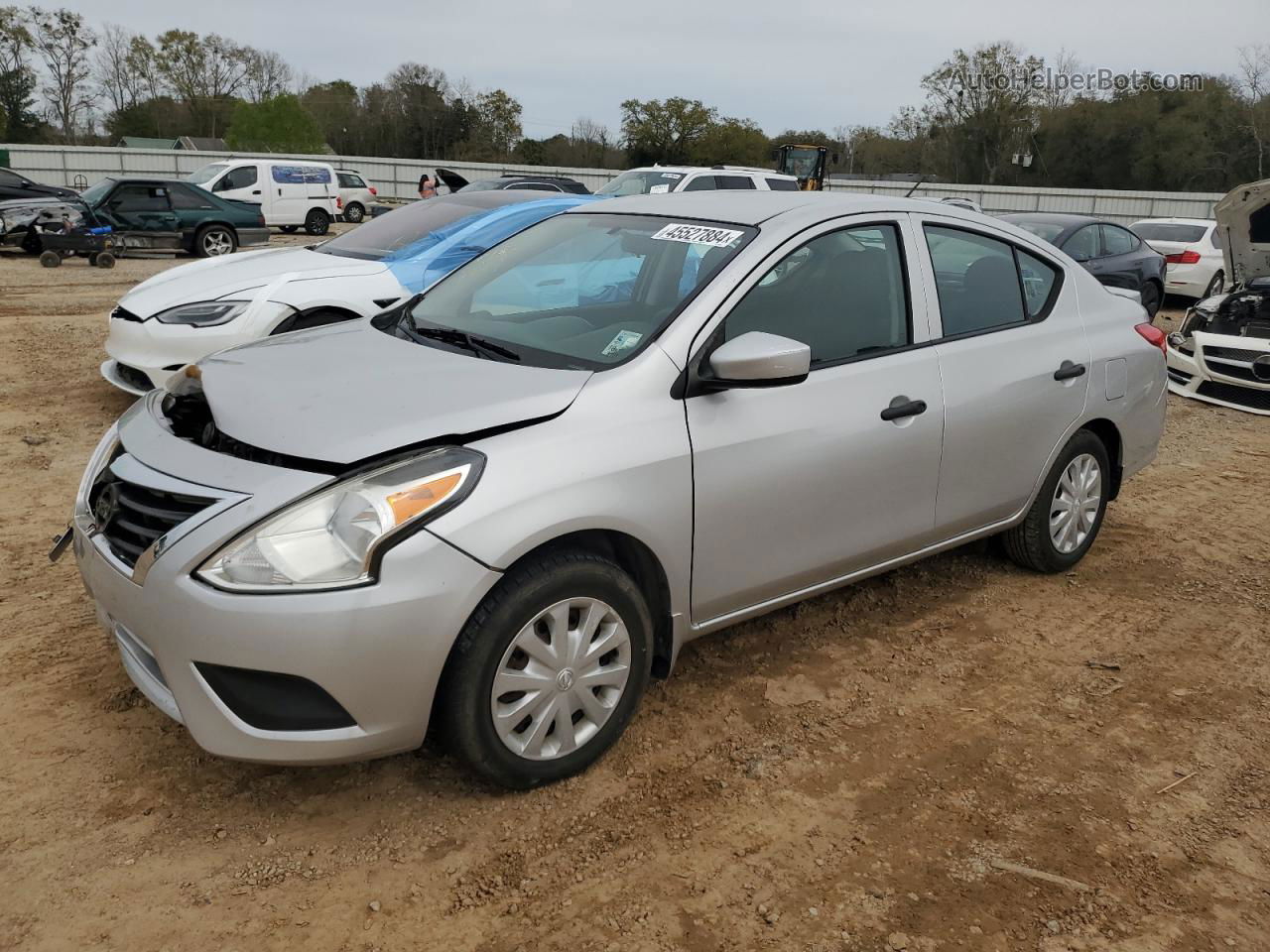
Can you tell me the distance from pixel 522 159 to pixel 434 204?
177 feet

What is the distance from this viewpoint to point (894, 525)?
3.66 m

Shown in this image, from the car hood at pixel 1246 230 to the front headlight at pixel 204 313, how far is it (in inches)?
328

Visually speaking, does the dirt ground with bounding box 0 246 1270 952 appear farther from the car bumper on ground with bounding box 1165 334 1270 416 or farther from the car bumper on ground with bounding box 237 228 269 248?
the car bumper on ground with bounding box 237 228 269 248

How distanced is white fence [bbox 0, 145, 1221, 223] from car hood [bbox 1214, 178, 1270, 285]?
24311 mm

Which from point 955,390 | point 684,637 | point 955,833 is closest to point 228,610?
point 684,637

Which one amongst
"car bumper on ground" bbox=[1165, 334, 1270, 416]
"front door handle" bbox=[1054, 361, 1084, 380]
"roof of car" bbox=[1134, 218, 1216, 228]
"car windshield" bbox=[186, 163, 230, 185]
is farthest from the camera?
"car windshield" bbox=[186, 163, 230, 185]

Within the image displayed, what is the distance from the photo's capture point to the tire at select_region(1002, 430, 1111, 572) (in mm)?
4383

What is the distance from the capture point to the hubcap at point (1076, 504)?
4.47 m

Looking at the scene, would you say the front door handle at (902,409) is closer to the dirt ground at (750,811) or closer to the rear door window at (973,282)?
the rear door window at (973,282)

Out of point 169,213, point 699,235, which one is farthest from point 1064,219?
point 169,213

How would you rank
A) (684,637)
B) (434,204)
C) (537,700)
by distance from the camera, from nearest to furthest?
(537,700) < (684,637) < (434,204)

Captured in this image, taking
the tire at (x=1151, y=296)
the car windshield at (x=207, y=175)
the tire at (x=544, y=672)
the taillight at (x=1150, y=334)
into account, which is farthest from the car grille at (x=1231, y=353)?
the car windshield at (x=207, y=175)

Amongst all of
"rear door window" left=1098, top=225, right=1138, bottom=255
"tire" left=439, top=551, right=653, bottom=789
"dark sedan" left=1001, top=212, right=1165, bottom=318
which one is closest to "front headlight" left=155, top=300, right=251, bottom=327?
"tire" left=439, top=551, right=653, bottom=789

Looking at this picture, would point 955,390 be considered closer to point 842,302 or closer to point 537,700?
point 842,302
